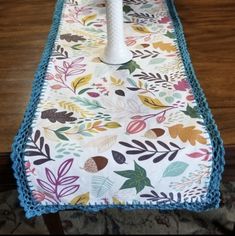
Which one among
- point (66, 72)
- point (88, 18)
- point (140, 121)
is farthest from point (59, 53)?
point (140, 121)

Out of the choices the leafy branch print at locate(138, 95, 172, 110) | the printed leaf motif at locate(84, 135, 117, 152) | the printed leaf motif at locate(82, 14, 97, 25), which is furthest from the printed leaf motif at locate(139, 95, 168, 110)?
the printed leaf motif at locate(82, 14, 97, 25)

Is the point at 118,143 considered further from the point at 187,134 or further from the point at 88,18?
the point at 88,18

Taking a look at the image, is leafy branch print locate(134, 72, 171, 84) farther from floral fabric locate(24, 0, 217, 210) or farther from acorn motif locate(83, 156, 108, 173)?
acorn motif locate(83, 156, 108, 173)

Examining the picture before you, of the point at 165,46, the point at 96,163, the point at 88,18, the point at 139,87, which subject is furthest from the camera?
the point at 88,18

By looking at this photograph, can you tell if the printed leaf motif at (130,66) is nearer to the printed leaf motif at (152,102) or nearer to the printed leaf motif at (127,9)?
the printed leaf motif at (152,102)

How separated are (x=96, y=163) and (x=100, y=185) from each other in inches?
1.6

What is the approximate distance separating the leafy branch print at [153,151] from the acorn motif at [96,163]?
0.14 ft

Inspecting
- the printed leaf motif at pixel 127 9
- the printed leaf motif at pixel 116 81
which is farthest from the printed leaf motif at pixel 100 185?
the printed leaf motif at pixel 127 9

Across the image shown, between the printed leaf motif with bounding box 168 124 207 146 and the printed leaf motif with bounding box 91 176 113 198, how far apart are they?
132 millimetres

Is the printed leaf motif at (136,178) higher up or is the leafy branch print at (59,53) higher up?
the leafy branch print at (59,53)

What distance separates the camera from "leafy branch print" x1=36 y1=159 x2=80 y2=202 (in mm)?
535

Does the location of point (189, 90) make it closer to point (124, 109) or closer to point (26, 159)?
point (124, 109)

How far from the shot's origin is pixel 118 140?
1.79ft

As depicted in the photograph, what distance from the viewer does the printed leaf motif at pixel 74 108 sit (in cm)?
60
